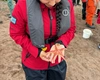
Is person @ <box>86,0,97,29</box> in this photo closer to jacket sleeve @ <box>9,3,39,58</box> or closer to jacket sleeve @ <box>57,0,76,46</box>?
jacket sleeve @ <box>57,0,76,46</box>

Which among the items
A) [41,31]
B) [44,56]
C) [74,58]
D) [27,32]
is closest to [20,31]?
[27,32]

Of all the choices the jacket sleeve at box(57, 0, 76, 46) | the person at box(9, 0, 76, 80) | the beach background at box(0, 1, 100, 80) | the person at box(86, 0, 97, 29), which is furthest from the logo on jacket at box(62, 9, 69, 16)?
the person at box(86, 0, 97, 29)

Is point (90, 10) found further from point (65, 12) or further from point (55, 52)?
point (55, 52)

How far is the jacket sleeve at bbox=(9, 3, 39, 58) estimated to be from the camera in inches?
65.2

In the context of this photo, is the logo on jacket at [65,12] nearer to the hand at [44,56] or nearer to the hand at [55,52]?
the hand at [55,52]

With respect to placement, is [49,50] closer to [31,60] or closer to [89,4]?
[31,60]

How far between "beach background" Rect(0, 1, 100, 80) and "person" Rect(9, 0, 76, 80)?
1.33 metres

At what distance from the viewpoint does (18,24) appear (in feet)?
5.56

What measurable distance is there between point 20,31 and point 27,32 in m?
0.09

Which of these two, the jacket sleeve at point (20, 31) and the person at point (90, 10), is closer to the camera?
the jacket sleeve at point (20, 31)

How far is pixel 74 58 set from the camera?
383 centimetres

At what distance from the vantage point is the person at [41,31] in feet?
5.42

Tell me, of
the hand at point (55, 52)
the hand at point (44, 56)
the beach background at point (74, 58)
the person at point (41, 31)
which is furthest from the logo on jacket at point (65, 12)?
the beach background at point (74, 58)

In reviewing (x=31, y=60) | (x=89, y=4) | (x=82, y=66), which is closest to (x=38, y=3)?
(x=31, y=60)
